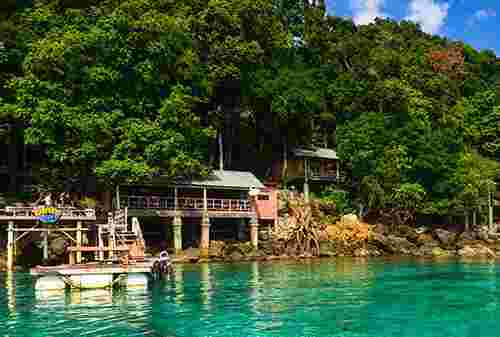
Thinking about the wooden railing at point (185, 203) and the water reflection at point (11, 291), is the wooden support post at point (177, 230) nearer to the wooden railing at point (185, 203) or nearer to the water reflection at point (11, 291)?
the wooden railing at point (185, 203)

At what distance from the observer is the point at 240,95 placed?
169 ft

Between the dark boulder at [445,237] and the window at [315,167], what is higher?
the window at [315,167]

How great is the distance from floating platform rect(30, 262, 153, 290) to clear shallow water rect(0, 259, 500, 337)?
42 centimetres

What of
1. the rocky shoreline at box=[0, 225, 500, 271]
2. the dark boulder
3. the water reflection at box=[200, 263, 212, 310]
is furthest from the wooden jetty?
the dark boulder

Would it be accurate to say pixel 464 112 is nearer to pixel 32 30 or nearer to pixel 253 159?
pixel 253 159

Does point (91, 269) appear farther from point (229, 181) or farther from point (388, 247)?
point (388, 247)

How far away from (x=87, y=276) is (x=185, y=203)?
70.7ft

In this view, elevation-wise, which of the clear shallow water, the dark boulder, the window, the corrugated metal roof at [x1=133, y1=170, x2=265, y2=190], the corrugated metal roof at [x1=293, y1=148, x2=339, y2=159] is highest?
the corrugated metal roof at [x1=293, y1=148, x2=339, y2=159]

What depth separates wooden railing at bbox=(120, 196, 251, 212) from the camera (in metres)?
42.8

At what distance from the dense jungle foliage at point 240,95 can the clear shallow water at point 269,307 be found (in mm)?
11261

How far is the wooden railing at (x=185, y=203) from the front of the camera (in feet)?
140

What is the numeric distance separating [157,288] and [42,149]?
21.6 metres

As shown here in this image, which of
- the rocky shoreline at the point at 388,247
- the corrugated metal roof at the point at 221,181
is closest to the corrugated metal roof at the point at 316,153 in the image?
the corrugated metal roof at the point at 221,181

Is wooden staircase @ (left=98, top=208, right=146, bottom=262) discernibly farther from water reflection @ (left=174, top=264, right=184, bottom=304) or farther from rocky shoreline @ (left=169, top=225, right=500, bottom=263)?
rocky shoreline @ (left=169, top=225, right=500, bottom=263)
